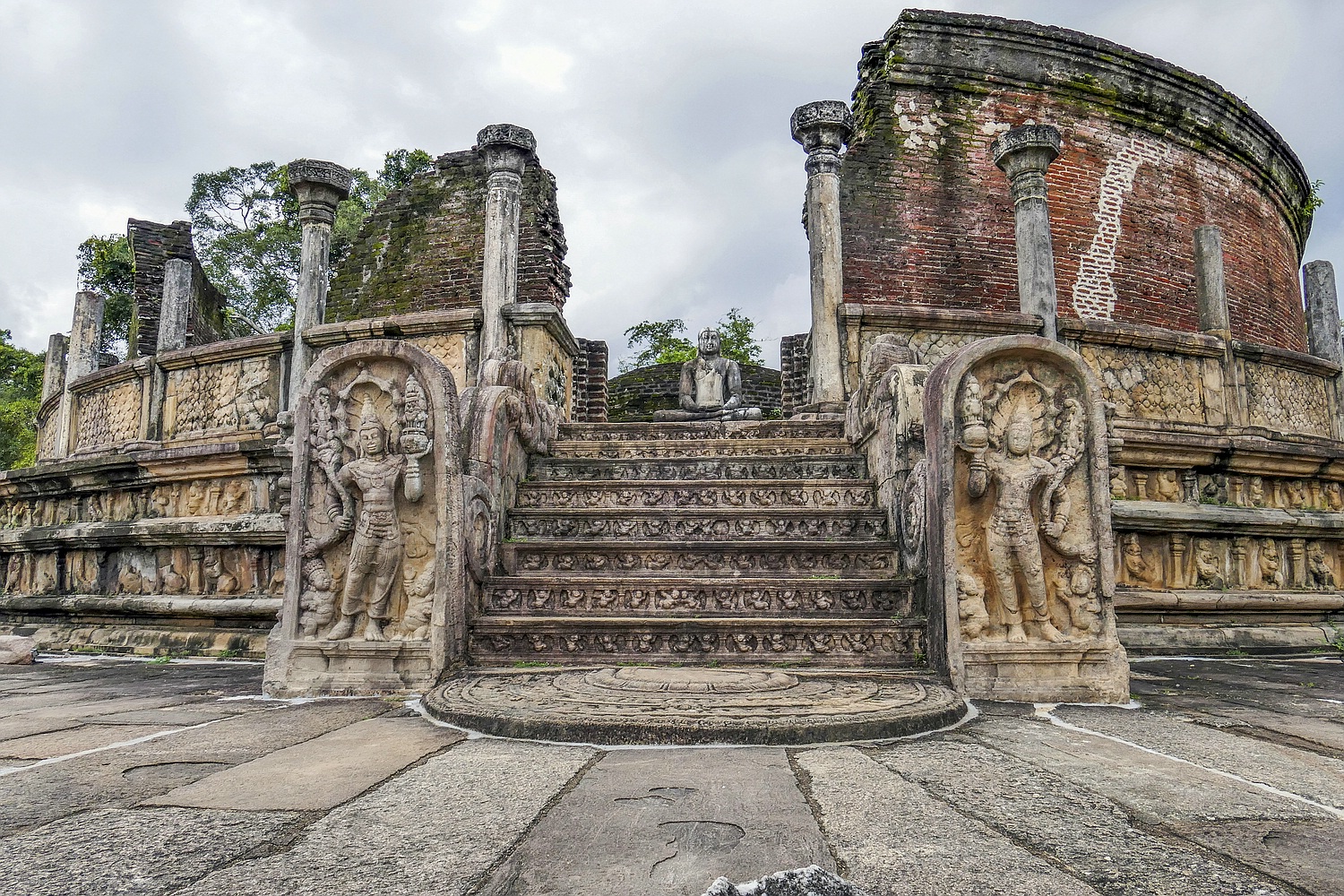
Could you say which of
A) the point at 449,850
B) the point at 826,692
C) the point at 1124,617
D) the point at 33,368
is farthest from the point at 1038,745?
the point at 33,368

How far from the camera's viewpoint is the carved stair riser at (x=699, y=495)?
5.18 metres

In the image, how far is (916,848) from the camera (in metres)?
1.71

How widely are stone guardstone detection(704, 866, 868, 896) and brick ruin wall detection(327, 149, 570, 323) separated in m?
12.7

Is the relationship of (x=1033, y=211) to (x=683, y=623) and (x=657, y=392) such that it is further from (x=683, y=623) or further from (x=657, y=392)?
(x=657, y=392)

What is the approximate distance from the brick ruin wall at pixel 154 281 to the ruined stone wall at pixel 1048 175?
999cm

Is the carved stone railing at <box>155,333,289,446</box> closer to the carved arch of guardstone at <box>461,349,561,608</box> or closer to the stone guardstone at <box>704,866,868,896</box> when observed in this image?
the carved arch of guardstone at <box>461,349,561,608</box>

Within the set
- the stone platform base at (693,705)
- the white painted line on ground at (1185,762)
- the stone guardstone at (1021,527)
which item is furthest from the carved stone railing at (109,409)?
the white painted line on ground at (1185,762)

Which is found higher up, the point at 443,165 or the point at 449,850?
the point at 443,165

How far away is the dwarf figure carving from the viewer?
3928 millimetres

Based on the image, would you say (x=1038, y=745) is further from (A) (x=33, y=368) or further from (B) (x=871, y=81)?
(A) (x=33, y=368)

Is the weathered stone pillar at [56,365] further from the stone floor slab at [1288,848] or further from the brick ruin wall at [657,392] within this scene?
the stone floor slab at [1288,848]

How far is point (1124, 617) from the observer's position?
6.21 meters

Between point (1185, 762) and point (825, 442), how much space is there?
3749 mm

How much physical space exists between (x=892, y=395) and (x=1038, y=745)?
2.40 meters
